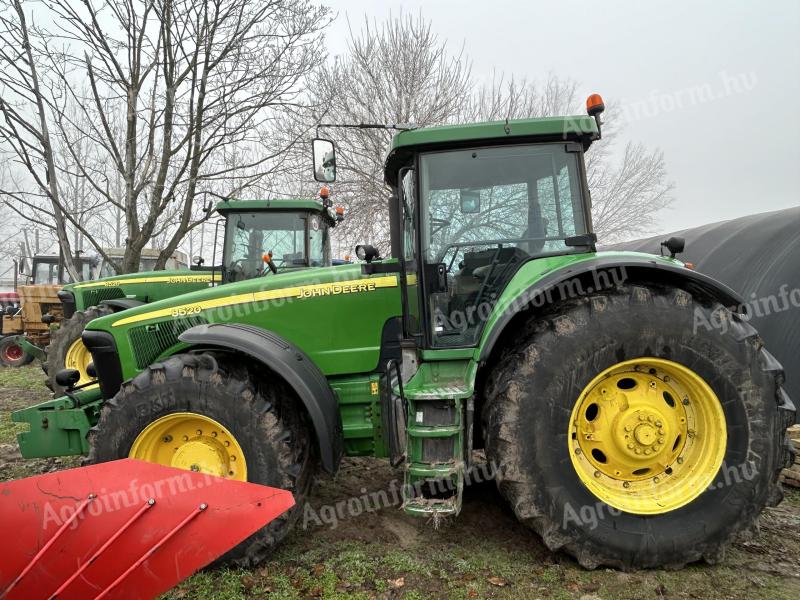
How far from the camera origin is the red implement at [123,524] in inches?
93.1

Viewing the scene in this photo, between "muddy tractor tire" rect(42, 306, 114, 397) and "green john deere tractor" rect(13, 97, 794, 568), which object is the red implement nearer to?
"green john deere tractor" rect(13, 97, 794, 568)

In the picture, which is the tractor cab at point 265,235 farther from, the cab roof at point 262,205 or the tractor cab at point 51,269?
the tractor cab at point 51,269

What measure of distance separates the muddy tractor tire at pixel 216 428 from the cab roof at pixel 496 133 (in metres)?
1.57

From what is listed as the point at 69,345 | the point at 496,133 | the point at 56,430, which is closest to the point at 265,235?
the point at 69,345

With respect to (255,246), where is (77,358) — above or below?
below

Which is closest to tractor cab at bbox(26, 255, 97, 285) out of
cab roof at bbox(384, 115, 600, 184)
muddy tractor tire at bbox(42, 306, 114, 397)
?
muddy tractor tire at bbox(42, 306, 114, 397)

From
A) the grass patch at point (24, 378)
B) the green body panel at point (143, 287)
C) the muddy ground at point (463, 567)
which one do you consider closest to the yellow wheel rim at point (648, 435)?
the muddy ground at point (463, 567)

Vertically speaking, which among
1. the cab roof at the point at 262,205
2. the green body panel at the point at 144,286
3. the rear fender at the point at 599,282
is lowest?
the rear fender at the point at 599,282

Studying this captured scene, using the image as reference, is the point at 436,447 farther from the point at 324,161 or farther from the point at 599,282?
the point at 324,161

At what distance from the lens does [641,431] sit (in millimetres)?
2508

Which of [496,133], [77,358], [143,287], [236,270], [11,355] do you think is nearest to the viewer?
[496,133]

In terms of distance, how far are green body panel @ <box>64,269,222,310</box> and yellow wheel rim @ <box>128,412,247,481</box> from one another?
464 centimetres

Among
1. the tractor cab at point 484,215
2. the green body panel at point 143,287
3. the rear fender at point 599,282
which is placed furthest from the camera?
the green body panel at point 143,287

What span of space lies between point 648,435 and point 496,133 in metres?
1.75
